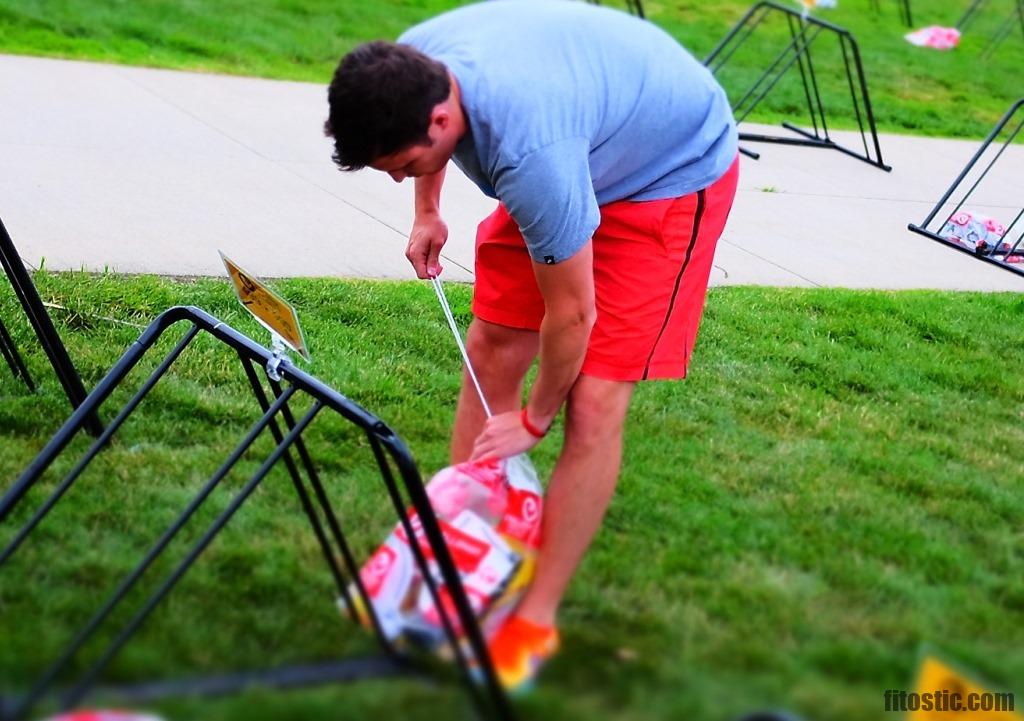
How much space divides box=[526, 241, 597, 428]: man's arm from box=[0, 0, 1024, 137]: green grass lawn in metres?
6.17

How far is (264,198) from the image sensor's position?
5578 mm

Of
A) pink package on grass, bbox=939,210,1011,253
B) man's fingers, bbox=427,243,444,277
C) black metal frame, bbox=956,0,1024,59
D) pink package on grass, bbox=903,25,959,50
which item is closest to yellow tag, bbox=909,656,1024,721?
man's fingers, bbox=427,243,444,277

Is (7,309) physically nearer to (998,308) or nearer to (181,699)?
(181,699)

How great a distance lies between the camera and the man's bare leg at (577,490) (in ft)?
8.34

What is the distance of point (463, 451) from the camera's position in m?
2.93

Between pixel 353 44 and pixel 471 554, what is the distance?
24.2 feet

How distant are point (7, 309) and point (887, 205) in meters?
4.96

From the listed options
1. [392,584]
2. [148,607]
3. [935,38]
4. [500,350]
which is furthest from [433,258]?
[935,38]

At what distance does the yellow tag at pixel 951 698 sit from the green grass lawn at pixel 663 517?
0.52m

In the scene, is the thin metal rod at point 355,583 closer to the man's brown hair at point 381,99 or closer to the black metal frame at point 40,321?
the man's brown hair at point 381,99

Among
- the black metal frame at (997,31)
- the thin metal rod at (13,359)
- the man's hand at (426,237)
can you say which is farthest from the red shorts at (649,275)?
the black metal frame at (997,31)

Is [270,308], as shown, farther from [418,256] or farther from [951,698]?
[951,698]

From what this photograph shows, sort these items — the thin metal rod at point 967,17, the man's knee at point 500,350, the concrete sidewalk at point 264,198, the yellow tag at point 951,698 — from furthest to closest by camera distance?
the thin metal rod at point 967,17
the concrete sidewalk at point 264,198
the man's knee at point 500,350
the yellow tag at point 951,698

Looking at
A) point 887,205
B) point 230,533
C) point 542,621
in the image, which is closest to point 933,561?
point 542,621
